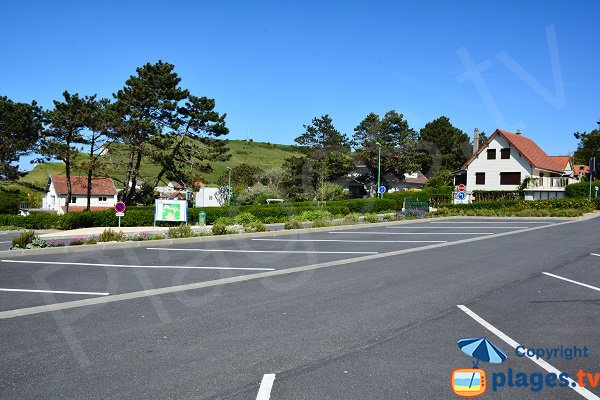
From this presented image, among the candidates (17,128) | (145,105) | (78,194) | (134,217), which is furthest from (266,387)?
(78,194)

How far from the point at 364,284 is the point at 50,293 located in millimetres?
6049

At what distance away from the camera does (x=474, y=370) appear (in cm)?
528

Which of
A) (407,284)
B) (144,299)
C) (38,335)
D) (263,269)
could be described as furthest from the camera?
(263,269)

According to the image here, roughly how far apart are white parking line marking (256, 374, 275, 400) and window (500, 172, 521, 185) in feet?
176

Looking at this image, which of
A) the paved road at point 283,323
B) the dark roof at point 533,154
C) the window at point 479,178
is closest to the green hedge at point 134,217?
the paved road at point 283,323

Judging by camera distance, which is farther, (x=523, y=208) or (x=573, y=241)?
(x=523, y=208)

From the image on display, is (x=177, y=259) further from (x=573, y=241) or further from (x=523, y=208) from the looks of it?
(x=523, y=208)

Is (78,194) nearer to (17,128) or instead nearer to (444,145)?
(17,128)

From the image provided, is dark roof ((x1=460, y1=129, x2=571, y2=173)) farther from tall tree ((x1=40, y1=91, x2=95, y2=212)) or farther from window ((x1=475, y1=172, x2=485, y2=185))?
tall tree ((x1=40, y1=91, x2=95, y2=212))

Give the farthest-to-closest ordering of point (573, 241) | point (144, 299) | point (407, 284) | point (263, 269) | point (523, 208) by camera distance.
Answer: point (523, 208)
point (573, 241)
point (263, 269)
point (407, 284)
point (144, 299)

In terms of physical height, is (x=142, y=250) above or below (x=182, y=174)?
below

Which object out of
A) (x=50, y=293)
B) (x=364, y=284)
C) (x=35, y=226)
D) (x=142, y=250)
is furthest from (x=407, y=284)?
(x=35, y=226)

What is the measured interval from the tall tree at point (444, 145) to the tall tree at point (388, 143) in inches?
776

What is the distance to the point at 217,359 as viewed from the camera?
5590mm
